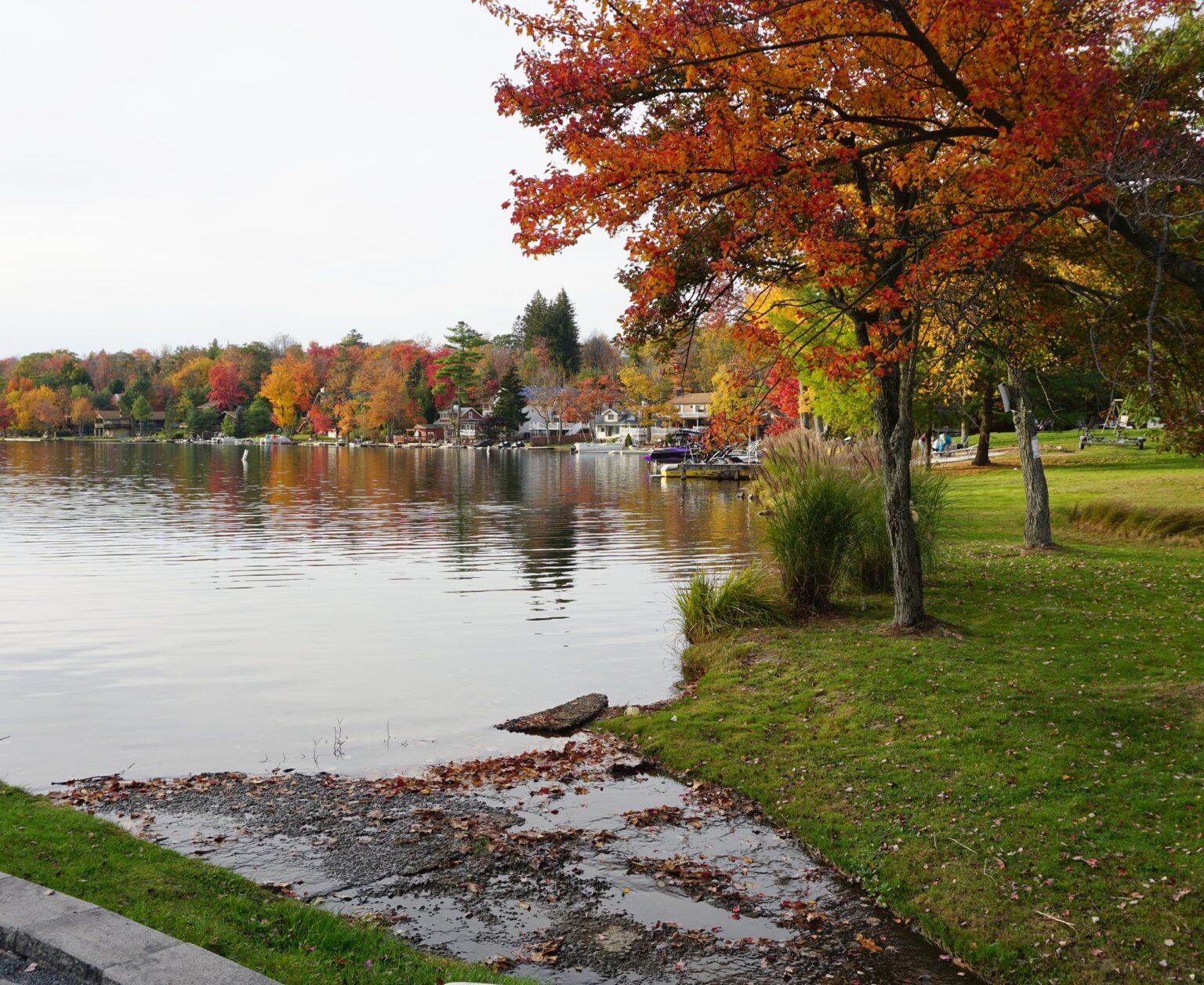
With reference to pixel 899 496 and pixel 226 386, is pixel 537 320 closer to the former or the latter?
pixel 226 386

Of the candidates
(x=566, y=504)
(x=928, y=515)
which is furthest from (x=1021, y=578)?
(x=566, y=504)

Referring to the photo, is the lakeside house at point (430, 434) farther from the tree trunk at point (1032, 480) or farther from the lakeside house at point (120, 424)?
the tree trunk at point (1032, 480)

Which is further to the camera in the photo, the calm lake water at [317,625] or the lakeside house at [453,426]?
the lakeside house at [453,426]

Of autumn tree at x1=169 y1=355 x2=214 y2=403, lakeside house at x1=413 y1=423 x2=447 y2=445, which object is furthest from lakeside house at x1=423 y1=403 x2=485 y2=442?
autumn tree at x1=169 y1=355 x2=214 y2=403

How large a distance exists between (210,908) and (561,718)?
6.19 metres

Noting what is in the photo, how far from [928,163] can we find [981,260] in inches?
90.1

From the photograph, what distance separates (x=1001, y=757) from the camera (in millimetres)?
8656

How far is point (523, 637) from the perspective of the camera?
17.0m

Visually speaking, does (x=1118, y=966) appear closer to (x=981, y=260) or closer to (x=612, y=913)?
(x=612, y=913)

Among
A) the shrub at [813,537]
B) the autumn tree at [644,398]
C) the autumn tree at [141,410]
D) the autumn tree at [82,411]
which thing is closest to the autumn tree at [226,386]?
the autumn tree at [141,410]

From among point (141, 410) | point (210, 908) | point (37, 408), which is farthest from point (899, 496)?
point (37, 408)

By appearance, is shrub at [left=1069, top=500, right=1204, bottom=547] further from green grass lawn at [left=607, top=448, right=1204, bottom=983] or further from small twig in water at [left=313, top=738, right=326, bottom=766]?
small twig in water at [left=313, top=738, right=326, bottom=766]

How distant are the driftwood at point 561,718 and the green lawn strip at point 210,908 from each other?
502 centimetres

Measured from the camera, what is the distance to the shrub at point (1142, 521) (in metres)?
20.9
